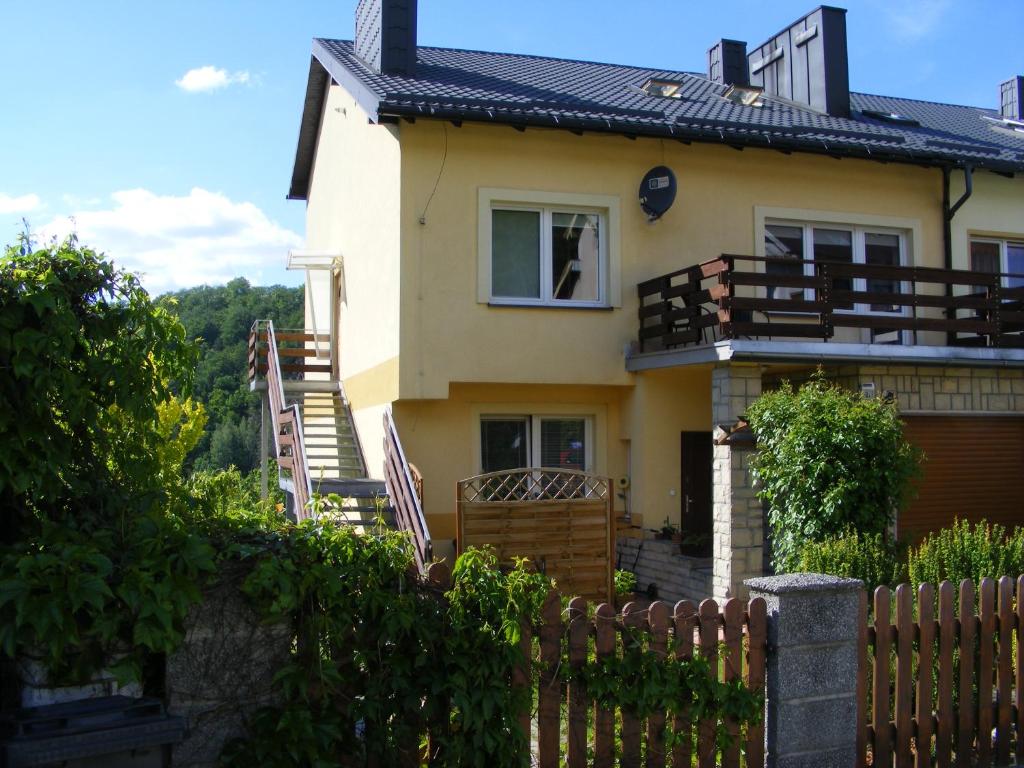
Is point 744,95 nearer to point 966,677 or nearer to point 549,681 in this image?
point 966,677

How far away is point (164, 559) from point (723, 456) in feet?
25.2

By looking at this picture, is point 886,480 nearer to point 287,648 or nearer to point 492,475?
point 492,475

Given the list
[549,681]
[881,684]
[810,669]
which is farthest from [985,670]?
[549,681]

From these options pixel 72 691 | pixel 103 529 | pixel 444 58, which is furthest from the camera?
pixel 444 58

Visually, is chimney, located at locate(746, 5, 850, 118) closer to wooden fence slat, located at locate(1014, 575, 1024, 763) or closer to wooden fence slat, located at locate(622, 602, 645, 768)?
wooden fence slat, located at locate(1014, 575, 1024, 763)

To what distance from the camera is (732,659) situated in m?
5.18

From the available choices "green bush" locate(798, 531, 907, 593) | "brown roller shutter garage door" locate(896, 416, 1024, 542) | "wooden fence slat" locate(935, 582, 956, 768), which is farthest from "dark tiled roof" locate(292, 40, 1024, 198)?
"wooden fence slat" locate(935, 582, 956, 768)

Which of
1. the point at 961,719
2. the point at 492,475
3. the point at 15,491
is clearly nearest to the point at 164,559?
the point at 15,491

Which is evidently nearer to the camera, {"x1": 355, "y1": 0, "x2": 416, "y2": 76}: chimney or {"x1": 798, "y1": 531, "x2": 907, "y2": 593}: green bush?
{"x1": 798, "y1": 531, "x2": 907, "y2": 593}: green bush

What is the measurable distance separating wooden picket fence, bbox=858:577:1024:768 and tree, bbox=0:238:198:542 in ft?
Result: 13.1

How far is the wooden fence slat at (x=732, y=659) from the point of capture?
204 inches

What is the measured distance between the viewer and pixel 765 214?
1323 centimetres

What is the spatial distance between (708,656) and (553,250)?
8.08 metres

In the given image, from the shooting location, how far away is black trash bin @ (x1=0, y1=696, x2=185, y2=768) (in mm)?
3613
